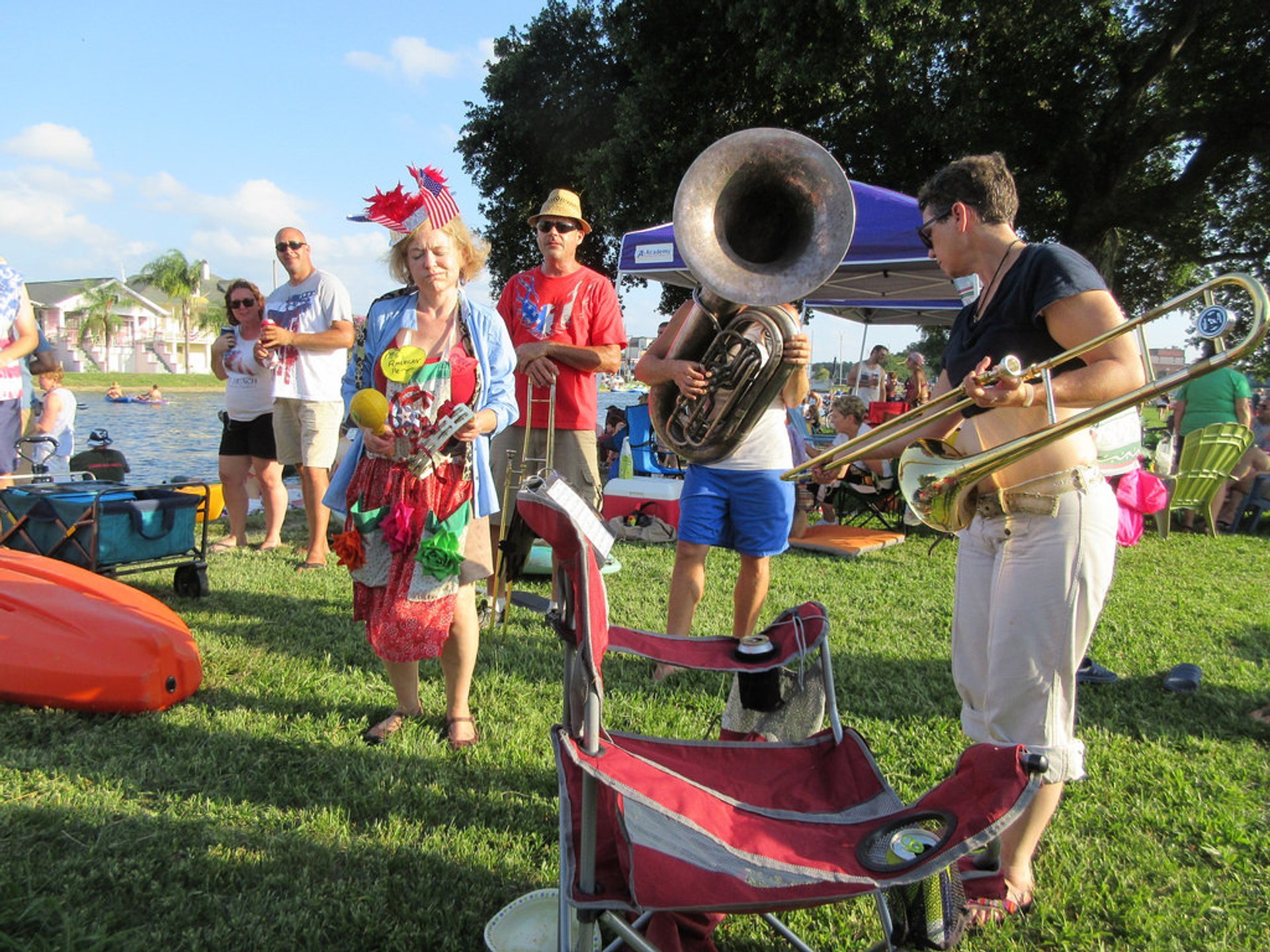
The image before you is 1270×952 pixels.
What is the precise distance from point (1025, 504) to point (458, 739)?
204 centimetres

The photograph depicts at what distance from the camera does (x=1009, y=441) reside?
6.58 feet

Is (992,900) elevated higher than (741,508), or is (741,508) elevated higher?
(741,508)

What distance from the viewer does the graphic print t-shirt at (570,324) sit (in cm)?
402

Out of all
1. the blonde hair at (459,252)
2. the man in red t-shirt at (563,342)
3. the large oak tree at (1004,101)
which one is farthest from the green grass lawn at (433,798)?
the large oak tree at (1004,101)

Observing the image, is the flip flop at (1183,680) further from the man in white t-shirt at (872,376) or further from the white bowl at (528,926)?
the man in white t-shirt at (872,376)

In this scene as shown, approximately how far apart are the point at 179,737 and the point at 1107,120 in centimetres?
1498

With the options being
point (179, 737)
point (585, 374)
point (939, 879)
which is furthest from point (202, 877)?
point (585, 374)

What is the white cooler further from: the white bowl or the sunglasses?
the white bowl

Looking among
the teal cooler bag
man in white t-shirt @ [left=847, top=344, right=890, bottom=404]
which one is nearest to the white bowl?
the teal cooler bag

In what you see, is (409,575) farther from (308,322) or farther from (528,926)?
(308,322)

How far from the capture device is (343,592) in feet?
16.0

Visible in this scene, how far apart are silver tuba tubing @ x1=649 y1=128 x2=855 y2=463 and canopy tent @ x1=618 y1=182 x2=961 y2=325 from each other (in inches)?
66.7

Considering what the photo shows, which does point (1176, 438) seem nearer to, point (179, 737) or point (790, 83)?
point (790, 83)

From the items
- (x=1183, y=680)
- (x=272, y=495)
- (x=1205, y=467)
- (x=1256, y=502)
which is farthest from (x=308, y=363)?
(x=1256, y=502)
